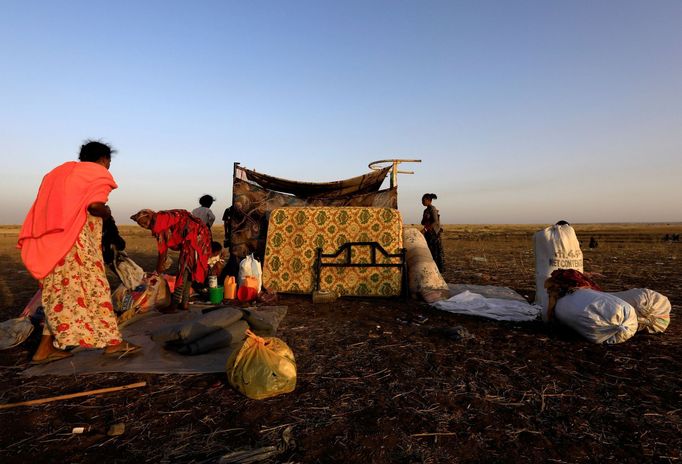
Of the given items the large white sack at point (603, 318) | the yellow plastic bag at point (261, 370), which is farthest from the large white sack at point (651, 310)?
the yellow plastic bag at point (261, 370)

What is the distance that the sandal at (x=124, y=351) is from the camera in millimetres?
3986

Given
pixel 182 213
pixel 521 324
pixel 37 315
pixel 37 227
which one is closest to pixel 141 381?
pixel 37 227

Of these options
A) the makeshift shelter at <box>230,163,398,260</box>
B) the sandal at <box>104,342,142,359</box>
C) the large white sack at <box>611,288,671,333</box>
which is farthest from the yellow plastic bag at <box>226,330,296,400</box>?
the makeshift shelter at <box>230,163,398,260</box>

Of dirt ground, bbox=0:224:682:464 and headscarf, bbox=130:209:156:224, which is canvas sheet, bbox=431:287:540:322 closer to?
dirt ground, bbox=0:224:682:464

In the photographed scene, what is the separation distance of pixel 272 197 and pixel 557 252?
6156 millimetres

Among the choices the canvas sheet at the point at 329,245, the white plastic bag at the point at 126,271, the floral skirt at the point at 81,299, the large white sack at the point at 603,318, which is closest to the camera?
the floral skirt at the point at 81,299

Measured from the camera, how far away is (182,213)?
641cm

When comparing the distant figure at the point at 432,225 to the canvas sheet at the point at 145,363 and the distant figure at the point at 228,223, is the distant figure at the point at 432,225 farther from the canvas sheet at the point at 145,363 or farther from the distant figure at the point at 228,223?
the canvas sheet at the point at 145,363

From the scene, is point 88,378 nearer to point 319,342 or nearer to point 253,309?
point 319,342

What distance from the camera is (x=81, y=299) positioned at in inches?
147

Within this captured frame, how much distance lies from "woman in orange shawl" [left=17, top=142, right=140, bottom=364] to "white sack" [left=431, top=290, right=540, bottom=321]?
494cm

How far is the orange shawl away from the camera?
139 inches

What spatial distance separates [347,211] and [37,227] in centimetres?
533

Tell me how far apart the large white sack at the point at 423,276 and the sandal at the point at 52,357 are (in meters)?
5.41
